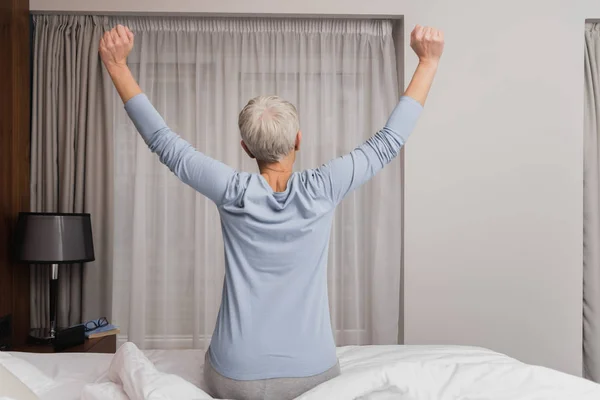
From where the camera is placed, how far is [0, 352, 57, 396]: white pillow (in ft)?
5.50

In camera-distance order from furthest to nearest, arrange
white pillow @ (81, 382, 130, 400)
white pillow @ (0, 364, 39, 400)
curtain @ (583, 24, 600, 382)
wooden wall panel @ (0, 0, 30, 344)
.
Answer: curtain @ (583, 24, 600, 382) < wooden wall panel @ (0, 0, 30, 344) < white pillow @ (81, 382, 130, 400) < white pillow @ (0, 364, 39, 400)

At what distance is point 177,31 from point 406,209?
1.82m

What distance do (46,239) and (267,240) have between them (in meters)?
2.09

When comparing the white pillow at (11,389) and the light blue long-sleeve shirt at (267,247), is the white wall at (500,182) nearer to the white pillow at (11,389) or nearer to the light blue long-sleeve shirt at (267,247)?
the light blue long-sleeve shirt at (267,247)

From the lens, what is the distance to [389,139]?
141 centimetres

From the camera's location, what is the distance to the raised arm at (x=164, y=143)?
4.38 ft

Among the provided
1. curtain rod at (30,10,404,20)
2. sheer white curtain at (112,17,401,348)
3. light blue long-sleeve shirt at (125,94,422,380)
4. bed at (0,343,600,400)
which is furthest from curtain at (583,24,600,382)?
light blue long-sleeve shirt at (125,94,422,380)

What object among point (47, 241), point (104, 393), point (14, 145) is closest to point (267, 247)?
point (104, 393)

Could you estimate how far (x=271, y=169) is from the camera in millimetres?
1466

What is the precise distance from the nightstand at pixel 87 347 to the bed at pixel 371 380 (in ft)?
3.25

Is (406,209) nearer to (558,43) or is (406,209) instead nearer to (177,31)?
(558,43)

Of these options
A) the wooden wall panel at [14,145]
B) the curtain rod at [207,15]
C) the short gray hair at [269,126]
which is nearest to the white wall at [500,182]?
the curtain rod at [207,15]

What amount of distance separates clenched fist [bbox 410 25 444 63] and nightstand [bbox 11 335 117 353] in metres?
2.27

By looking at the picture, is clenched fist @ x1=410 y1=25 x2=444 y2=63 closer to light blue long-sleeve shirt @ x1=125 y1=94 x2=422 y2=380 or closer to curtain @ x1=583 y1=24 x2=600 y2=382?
light blue long-sleeve shirt @ x1=125 y1=94 x2=422 y2=380
